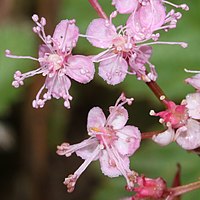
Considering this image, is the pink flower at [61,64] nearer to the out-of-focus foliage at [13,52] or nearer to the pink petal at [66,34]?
the pink petal at [66,34]

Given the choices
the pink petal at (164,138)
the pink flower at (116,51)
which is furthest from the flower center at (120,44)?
the pink petal at (164,138)

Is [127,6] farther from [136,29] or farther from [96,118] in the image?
[96,118]

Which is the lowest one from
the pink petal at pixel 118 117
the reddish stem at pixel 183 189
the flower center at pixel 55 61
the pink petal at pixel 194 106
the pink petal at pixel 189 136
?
the reddish stem at pixel 183 189

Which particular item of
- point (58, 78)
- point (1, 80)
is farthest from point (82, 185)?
point (58, 78)

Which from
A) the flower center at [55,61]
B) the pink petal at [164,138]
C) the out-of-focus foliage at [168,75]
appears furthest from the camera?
the out-of-focus foliage at [168,75]

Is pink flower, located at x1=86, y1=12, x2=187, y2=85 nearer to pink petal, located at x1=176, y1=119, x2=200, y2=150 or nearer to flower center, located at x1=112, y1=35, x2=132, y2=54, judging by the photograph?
flower center, located at x1=112, y1=35, x2=132, y2=54

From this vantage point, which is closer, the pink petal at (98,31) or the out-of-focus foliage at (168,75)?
the pink petal at (98,31)

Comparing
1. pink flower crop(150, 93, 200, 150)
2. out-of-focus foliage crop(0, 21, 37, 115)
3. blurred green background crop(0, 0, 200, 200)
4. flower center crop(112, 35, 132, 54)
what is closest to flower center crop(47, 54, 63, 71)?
flower center crop(112, 35, 132, 54)
